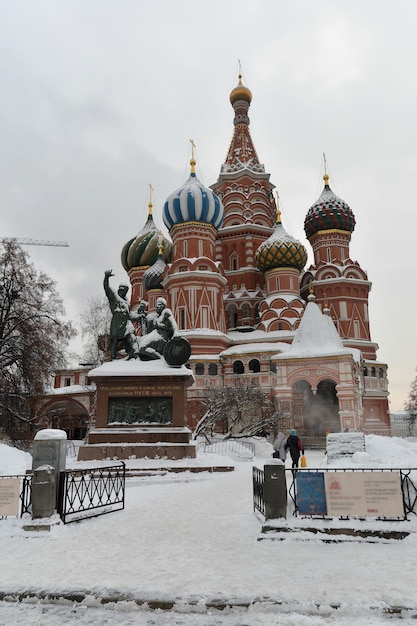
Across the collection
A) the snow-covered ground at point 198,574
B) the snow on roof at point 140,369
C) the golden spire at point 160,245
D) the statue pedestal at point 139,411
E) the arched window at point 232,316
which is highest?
the golden spire at point 160,245

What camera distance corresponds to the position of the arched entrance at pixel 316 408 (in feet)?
107

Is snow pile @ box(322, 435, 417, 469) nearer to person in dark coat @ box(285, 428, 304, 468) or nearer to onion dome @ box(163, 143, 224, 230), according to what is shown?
person in dark coat @ box(285, 428, 304, 468)

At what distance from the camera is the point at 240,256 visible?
45531mm

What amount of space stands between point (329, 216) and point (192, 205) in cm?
1248

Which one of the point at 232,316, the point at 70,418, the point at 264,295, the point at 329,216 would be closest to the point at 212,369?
the point at 232,316

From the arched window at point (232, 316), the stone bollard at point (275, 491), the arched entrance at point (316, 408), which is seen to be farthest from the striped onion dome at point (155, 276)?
the stone bollard at point (275, 491)

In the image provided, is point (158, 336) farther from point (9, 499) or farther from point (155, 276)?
point (155, 276)

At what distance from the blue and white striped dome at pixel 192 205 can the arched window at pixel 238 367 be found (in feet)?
38.9

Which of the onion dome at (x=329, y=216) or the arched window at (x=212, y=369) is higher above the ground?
the onion dome at (x=329, y=216)

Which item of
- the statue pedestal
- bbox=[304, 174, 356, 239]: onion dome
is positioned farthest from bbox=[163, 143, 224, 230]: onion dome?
the statue pedestal

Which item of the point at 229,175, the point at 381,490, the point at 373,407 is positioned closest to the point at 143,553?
the point at 381,490

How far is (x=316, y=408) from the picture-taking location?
113 feet

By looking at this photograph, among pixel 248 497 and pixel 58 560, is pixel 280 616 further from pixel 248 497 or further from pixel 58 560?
pixel 248 497

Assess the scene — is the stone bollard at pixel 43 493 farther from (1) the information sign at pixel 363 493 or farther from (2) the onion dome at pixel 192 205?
(2) the onion dome at pixel 192 205
